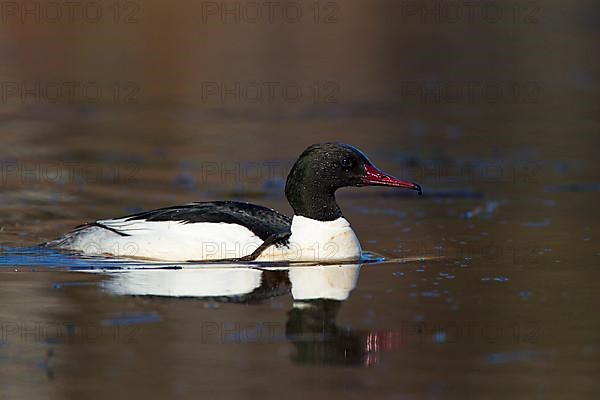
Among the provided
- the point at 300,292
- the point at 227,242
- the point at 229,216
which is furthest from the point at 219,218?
the point at 300,292

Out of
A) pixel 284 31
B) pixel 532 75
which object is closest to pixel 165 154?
pixel 532 75

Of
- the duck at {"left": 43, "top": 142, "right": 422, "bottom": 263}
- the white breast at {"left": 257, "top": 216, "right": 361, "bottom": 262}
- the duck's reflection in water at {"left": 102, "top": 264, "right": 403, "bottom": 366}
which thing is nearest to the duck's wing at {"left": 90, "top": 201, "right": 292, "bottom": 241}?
the duck at {"left": 43, "top": 142, "right": 422, "bottom": 263}

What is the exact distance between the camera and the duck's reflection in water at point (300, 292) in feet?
25.4

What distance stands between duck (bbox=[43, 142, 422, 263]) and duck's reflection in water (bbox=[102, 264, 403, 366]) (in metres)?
0.22

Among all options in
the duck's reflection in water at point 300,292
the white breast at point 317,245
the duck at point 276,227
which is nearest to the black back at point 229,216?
the duck at point 276,227

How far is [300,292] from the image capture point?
9.44 m

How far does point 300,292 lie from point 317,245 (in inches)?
49.4

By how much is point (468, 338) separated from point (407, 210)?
5.60 m

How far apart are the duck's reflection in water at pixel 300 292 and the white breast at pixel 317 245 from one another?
0.48ft

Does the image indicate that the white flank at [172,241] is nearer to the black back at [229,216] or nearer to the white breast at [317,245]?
the black back at [229,216]

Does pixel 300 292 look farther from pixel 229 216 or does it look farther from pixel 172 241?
pixel 172 241

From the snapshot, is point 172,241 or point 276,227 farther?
point 276,227

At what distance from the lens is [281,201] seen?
14086 mm

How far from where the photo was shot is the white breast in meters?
10.6
